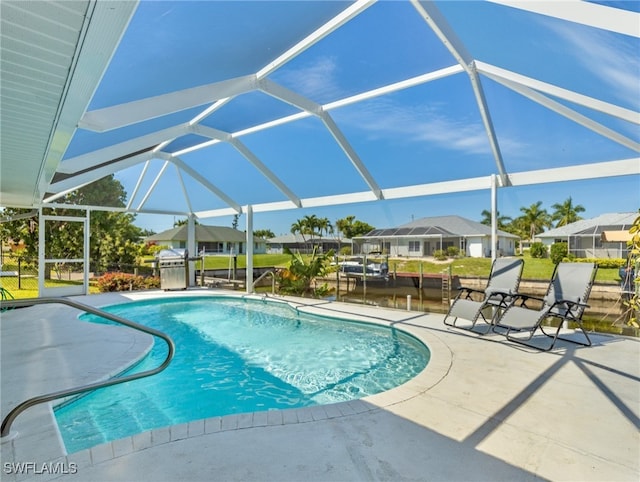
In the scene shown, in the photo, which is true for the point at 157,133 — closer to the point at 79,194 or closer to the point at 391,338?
the point at 391,338

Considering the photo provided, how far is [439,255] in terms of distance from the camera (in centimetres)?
2489

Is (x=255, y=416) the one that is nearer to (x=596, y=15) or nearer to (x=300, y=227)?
(x=596, y=15)

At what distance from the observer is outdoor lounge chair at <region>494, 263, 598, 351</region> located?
6.07m

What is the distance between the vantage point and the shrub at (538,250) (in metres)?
13.9

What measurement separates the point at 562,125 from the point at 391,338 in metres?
5.34

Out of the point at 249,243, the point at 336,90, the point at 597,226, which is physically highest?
the point at 336,90

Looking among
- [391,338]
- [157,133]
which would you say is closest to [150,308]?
[157,133]

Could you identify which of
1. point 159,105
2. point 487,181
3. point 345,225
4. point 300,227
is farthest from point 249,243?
point 345,225

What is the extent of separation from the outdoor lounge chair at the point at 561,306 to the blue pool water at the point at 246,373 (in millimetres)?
1704

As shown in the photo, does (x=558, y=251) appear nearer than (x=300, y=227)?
Yes

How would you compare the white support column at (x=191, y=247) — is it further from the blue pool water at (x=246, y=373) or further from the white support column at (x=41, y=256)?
the blue pool water at (x=246, y=373)

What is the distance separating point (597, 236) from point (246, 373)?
10.6 meters

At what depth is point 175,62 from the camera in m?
4.82

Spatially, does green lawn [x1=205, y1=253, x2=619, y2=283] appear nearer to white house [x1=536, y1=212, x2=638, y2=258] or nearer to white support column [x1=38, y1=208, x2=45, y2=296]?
white house [x1=536, y1=212, x2=638, y2=258]
